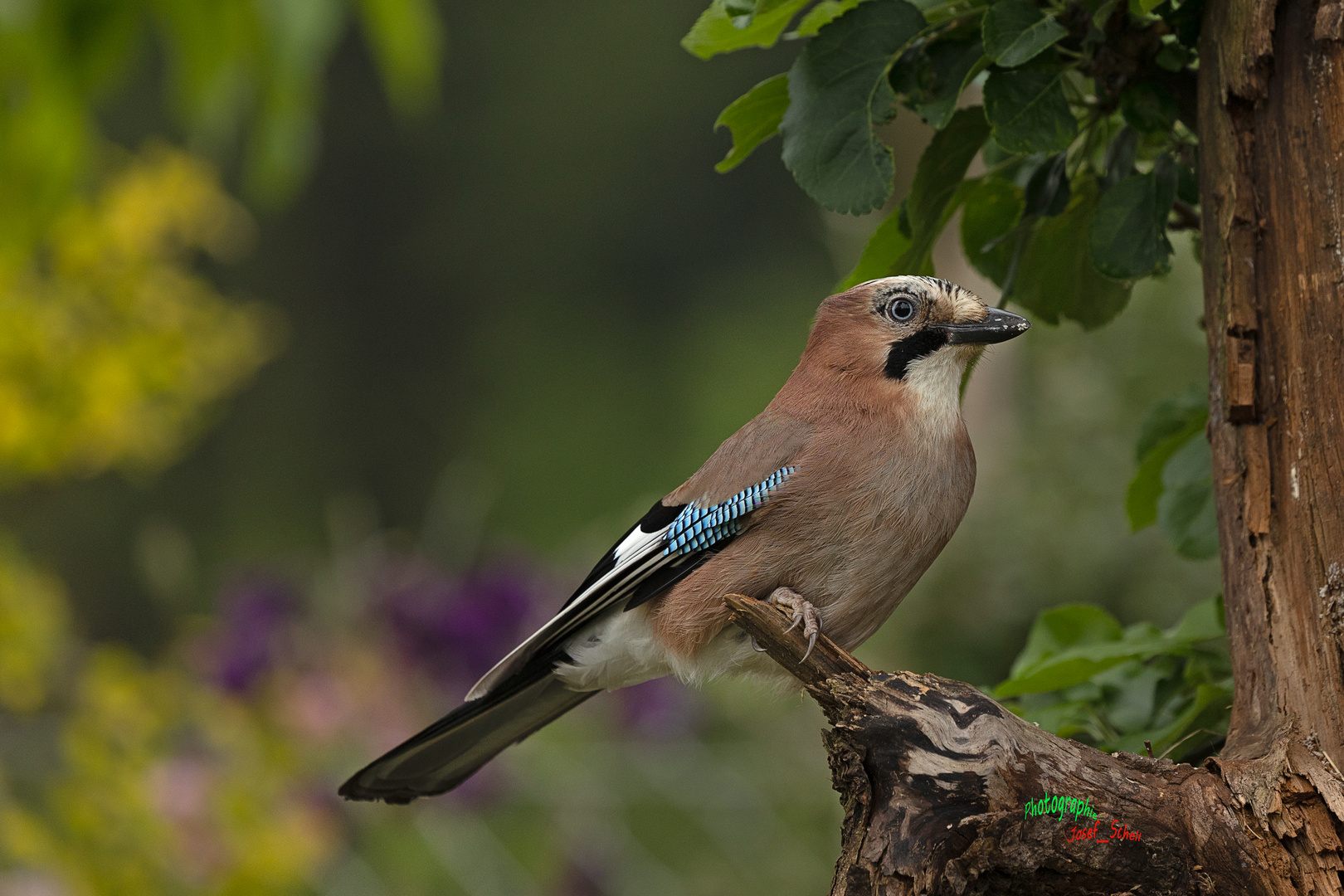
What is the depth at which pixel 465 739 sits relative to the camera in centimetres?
180

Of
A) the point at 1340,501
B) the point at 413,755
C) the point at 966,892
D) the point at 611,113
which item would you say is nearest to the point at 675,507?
the point at 413,755

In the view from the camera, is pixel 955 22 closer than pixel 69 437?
Yes

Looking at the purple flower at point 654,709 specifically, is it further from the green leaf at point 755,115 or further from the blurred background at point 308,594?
the green leaf at point 755,115

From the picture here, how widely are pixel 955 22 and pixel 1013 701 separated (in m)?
0.97

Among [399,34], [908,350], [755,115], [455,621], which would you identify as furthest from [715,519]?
[455,621]

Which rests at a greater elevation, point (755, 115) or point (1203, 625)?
point (755, 115)

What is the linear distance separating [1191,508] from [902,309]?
0.44 metres

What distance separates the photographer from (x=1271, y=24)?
4.26 ft

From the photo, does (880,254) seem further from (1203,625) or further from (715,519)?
(1203,625)

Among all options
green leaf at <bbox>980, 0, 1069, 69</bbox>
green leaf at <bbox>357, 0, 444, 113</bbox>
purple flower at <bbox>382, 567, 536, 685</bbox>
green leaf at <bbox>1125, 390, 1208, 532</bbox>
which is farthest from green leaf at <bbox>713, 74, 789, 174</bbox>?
purple flower at <bbox>382, 567, 536, 685</bbox>

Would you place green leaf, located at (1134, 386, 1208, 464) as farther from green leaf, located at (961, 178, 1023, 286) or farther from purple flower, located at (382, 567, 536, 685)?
purple flower, located at (382, 567, 536, 685)

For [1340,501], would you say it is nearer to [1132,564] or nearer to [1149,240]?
[1149,240]

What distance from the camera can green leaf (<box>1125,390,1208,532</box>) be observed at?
1.68m

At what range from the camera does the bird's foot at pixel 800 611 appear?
144cm
